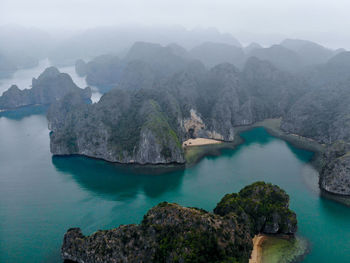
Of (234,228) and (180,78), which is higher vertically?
(180,78)

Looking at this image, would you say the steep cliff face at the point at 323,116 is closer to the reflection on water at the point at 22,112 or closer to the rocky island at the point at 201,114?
the rocky island at the point at 201,114

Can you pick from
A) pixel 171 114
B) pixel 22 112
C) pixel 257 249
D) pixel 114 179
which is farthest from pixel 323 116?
pixel 22 112

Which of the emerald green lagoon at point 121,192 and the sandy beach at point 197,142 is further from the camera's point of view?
the sandy beach at point 197,142

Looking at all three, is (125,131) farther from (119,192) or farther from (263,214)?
(263,214)

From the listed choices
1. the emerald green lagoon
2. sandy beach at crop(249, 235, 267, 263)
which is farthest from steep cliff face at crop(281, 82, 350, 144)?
sandy beach at crop(249, 235, 267, 263)

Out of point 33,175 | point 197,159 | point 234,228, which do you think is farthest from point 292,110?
point 33,175

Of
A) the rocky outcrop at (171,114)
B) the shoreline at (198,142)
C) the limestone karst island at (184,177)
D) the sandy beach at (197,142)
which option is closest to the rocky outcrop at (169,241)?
the limestone karst island at (184,177)

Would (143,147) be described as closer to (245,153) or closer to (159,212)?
(245,153)
